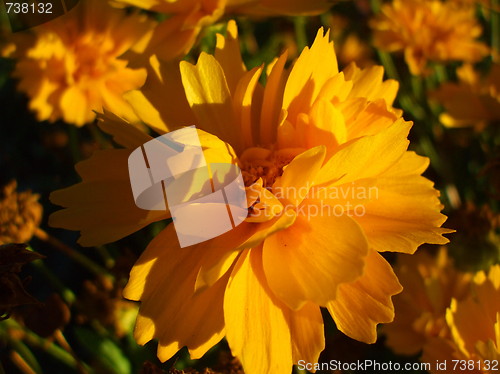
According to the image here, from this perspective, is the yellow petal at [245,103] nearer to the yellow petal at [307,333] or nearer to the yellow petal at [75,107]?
the yellow petal at [307,333]

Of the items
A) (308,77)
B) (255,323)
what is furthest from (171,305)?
(308,77)

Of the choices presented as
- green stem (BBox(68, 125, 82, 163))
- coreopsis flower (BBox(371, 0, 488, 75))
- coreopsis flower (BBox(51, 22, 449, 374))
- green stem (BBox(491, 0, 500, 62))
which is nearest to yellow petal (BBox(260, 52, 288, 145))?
coreopsis flower (BBox(51, 22, 449, 374))

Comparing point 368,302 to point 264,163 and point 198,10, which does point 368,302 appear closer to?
point 264,163

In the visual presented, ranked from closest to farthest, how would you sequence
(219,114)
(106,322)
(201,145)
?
(201,145), (219,114), (106,322)

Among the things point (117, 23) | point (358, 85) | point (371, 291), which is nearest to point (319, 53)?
point (358, 85)

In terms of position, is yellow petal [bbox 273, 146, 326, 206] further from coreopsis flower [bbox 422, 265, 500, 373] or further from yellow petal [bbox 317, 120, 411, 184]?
coreopsis flower [bbox 422, 265, 500, 373]

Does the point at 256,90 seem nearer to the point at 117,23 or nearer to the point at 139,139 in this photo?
the point at 139,139

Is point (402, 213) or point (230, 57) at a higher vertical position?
point (230, 57)

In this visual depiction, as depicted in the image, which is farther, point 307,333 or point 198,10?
point 198,10
